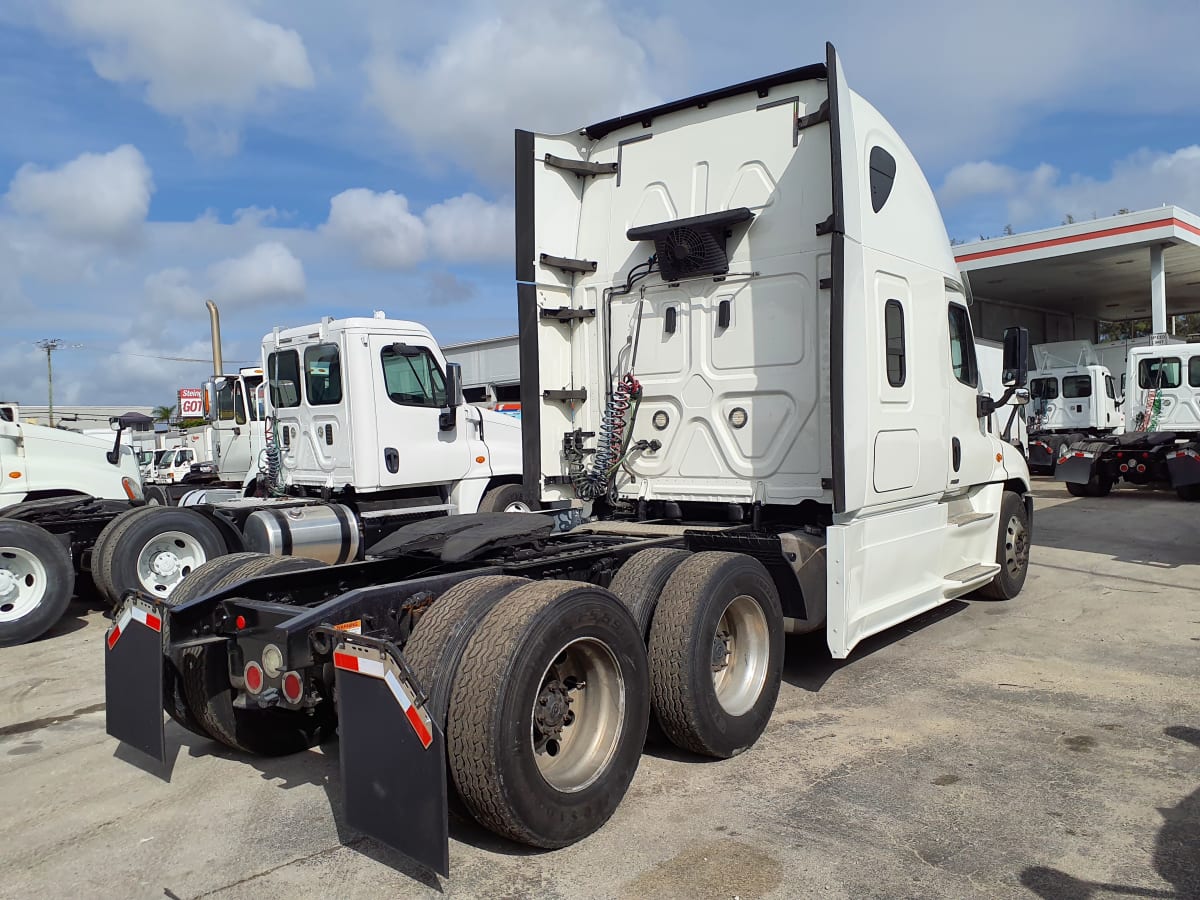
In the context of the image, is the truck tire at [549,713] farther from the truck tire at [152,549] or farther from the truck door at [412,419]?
the truck door at [412,419]

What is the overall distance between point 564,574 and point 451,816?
1.37 meters

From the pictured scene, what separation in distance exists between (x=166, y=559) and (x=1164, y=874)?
7.91m

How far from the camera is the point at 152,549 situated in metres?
8.30

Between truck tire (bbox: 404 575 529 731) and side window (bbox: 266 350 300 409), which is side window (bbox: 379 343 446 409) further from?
truck tire (bbox: 404 575 529 731)

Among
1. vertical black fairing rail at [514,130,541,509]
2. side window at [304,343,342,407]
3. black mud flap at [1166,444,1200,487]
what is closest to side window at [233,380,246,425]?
side window at [304,343,342,407]

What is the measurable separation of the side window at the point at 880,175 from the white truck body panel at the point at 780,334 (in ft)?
0.14

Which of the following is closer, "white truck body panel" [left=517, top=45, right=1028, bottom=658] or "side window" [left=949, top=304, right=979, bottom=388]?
"white truck body panel" [left=517, top=45, right=1028, bottom=658]

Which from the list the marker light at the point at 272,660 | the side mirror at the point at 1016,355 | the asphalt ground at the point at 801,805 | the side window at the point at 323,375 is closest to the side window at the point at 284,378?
the side window at the point at 323,375

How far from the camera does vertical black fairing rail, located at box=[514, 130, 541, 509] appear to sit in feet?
20.9

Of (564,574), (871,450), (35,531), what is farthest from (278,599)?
(35,531)

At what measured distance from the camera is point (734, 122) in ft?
19.9

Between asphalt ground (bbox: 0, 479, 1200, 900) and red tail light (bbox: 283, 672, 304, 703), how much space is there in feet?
2.00

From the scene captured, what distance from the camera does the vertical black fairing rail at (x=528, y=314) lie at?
20.9 ft

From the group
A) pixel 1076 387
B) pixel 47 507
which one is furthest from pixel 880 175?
pixel 1076 387
